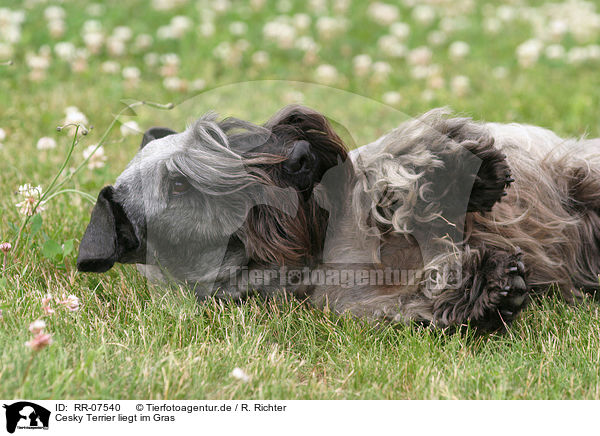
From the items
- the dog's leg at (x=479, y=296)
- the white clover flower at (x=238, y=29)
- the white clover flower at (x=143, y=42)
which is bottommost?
the dog's leg at (x=479, y=296)

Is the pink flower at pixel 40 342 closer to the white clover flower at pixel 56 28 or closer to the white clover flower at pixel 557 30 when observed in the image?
the white clover flower at pixel 56 28

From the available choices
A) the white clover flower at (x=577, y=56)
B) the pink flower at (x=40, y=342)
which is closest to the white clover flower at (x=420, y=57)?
the white clover flower at (x=577, y=56)

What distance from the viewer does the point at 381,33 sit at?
26.2 feet

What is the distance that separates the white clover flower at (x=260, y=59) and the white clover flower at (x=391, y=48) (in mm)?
1312

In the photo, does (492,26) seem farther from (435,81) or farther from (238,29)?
(238,29)

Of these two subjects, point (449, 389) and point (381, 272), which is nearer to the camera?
point (449, 389)

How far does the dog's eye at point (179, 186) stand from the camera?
273 centimetres

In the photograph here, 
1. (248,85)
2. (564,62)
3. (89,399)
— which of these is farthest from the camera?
(564,62)

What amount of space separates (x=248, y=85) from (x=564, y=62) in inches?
141

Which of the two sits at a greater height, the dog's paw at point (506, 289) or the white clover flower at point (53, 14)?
the white clover flower at point (53, 14)

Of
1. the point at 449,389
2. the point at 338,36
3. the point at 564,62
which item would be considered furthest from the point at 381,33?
the point at 449,389

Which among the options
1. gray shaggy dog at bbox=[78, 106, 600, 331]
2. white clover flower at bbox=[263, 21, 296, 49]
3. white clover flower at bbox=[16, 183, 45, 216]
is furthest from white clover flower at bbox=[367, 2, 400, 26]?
white clover flower at bbox=[16, 183, 45, 216]

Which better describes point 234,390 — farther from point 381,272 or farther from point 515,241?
point 515,241

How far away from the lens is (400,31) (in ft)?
24.9
